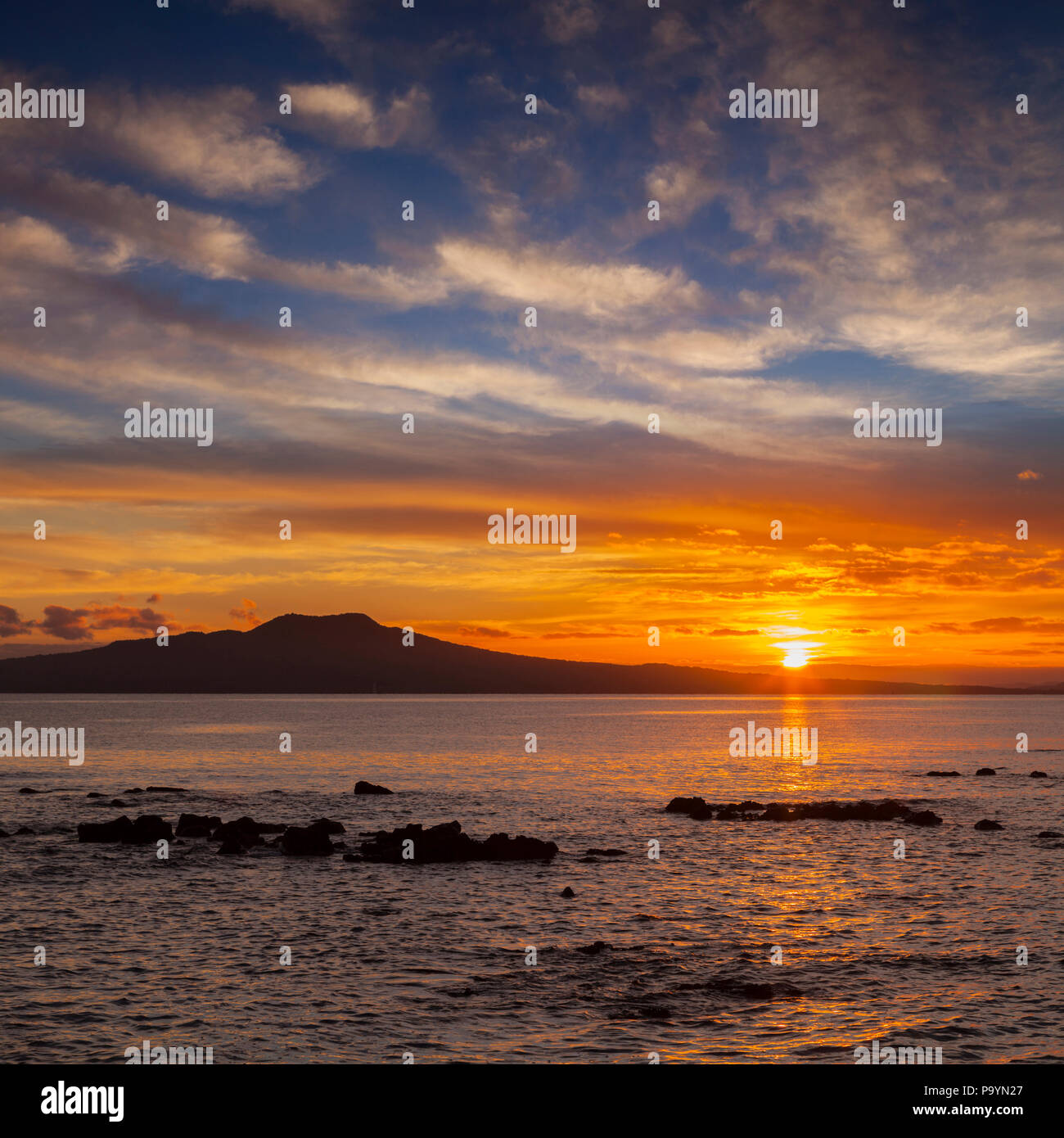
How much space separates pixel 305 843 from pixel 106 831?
504 inches

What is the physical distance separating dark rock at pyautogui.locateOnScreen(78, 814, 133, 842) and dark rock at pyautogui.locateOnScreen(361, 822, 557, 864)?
1391cm

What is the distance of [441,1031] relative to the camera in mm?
22000

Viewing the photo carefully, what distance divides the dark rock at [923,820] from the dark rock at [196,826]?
4364 centimetres

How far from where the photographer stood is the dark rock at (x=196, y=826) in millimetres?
52969

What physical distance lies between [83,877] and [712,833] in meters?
34.2

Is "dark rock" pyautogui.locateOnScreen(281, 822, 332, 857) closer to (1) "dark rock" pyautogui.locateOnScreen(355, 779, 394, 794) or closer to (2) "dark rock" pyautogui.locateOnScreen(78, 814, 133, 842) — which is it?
(2) "dark rock" pyautogui.locateOnScreen(78, 814, 133, 842)

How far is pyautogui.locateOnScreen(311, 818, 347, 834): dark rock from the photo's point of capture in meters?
49.8

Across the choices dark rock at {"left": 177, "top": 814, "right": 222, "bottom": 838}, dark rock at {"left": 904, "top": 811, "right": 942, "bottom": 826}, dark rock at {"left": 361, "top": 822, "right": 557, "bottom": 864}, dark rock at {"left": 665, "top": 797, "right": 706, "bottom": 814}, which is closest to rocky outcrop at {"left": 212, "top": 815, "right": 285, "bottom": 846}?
dark rock at {"left": 177, "top": 814, "right": 222, "bottom": 838}

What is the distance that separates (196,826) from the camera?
2125 inches

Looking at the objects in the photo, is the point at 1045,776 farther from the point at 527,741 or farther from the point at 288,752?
the point at 288,752
